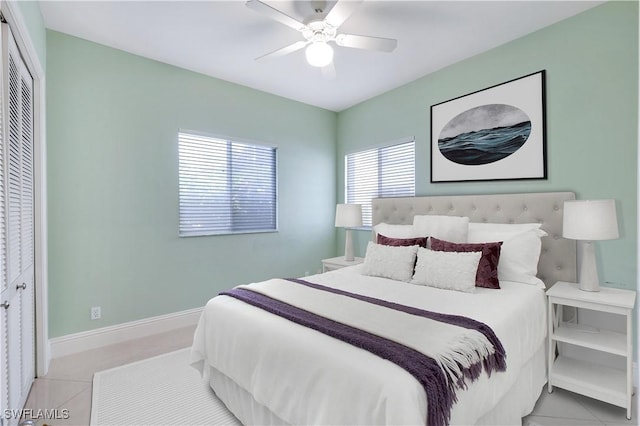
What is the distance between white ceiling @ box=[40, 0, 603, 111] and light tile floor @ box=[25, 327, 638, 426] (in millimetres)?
2734

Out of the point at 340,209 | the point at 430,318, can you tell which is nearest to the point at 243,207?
the point at 340,209

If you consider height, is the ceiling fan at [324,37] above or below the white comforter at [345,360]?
above

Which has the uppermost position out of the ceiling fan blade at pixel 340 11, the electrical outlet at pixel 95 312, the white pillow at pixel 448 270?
the ceiling fan blade at pixel 340 11

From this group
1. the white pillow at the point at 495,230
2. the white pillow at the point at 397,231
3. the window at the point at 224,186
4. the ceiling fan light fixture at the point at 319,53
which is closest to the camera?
the ceiling fan light fixture at the point at 319,53

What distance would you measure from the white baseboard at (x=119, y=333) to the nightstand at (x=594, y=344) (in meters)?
3.24

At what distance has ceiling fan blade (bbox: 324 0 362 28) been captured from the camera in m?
1.93

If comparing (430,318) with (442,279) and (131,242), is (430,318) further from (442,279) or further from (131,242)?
(131,242)

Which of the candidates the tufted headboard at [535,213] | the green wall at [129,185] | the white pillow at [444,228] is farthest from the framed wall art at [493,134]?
the green wall at [129,185]

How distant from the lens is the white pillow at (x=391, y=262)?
265 centimetres

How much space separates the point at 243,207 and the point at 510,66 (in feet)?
10.1

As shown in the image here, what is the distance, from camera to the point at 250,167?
404 cm

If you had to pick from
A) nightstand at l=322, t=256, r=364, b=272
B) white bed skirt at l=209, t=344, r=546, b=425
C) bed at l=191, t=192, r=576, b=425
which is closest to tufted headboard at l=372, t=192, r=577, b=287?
bed at l=191, t=192, r=576, b=425

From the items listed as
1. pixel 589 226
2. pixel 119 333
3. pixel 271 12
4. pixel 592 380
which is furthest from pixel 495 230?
pixel 119 333

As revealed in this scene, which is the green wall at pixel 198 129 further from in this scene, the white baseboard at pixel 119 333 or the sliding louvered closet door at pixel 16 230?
the sliding louvered closet door at pixel 16 230
